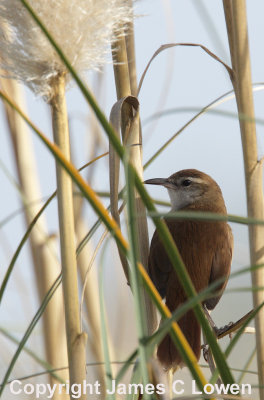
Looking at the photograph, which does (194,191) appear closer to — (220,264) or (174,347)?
(220,264)

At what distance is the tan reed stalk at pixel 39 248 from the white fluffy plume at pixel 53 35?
0.89 metres

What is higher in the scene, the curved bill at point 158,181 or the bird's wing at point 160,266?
the curved bill at point 158,181

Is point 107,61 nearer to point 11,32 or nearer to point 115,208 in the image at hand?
point 11,32

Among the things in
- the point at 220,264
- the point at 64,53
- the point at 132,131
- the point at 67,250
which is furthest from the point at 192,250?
the point at 64,53

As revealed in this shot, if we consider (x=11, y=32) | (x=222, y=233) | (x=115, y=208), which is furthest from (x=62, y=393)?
(x=11, y=32)

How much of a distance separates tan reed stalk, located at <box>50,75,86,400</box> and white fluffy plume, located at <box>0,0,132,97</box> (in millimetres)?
43

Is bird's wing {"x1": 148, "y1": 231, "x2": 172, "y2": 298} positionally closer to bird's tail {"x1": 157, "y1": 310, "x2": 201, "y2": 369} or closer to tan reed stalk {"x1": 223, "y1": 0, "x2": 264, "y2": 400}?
bird's tail {"x1": 157, "y1": 310, "x2": 201, "y2": 369}

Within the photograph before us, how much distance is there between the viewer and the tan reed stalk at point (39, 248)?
2.13 metres

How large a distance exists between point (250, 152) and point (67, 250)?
54 cm

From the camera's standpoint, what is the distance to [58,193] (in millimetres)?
1230

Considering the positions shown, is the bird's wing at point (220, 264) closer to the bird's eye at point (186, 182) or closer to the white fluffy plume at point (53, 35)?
the bird's eye at point (186, 182)

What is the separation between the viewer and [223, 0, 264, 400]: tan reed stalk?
1394 mm

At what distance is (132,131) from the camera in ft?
4.98

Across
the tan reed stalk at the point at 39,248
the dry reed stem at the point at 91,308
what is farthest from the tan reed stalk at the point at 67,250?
the dry reed stem at the point at 91,308
